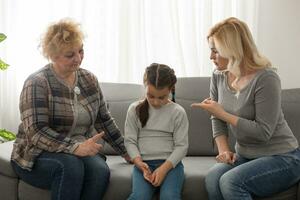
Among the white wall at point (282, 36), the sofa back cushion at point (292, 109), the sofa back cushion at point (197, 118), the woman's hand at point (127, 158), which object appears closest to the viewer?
the woman's hand at point (127, 158)

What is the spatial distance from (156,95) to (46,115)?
0.54 meters

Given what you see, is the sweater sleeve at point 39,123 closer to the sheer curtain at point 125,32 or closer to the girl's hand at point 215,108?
the girl's hand at point 215,108

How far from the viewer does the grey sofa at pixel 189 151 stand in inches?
88.9

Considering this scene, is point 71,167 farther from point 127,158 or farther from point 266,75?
point 266,75

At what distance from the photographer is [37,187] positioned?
2301 millimetres

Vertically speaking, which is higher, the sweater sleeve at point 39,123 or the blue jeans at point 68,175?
the sweater sleeve at point 39,123

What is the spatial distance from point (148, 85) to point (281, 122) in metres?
0.67

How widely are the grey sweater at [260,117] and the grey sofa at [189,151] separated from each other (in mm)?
220

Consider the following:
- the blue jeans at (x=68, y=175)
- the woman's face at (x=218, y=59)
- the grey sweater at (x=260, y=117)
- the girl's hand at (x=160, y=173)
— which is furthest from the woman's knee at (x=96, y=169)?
the woman's face at (x=218, y=59)

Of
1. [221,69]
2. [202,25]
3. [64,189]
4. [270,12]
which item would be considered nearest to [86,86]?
[64,189]

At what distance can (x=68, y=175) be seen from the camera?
2.15 m

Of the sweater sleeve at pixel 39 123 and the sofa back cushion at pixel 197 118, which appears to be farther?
the sofa back cushion at pixel 197 118

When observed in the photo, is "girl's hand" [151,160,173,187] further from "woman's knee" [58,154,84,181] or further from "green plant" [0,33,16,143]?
"green plant" [0,33,16,143]

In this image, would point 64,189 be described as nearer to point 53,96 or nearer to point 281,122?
point 53,96
